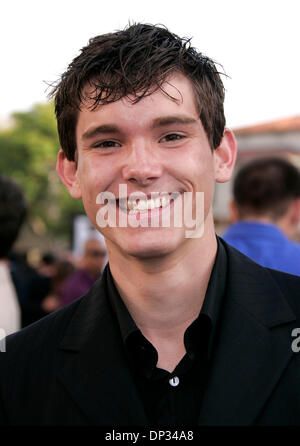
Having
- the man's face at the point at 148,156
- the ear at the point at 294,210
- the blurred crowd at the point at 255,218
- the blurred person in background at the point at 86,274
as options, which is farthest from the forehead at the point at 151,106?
the blurred person in background at the point at 86,274

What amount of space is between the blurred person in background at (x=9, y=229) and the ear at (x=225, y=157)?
159 centimetres

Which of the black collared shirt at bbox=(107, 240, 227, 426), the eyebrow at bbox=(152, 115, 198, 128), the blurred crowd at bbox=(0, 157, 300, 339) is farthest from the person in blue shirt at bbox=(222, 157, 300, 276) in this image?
the eyebrow at bbox=(152, 115, 198, 128)

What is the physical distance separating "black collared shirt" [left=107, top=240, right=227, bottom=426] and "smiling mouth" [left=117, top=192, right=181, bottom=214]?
0.36m

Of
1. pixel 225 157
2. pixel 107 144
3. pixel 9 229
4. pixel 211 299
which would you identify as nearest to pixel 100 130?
pixel 107 144

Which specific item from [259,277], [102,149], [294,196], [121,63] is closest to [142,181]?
[102,149]

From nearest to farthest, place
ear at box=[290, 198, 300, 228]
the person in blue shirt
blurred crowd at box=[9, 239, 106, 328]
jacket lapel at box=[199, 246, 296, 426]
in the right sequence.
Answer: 1. jacket lapel at box=[199, 246, 296, 426]
2. the person in blue shirt
3. ear at box=[290, 198, 300, 228]
4. blurred crowd at box=[9, 239, 106, 328]

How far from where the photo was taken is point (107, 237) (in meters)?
2.08

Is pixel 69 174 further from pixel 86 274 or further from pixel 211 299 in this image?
pixel 86 274

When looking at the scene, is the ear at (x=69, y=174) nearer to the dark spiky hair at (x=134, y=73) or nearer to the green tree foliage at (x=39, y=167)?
the dark spiky hair at (x=134, y=73)

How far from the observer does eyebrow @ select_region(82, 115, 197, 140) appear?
1938 millimetres

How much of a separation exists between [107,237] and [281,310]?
27.0 inches

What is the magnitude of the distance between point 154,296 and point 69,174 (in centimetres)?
66

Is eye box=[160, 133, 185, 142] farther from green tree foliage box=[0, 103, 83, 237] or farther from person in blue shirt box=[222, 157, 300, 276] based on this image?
green tree foliage box=[0, 103, 83, 237]
